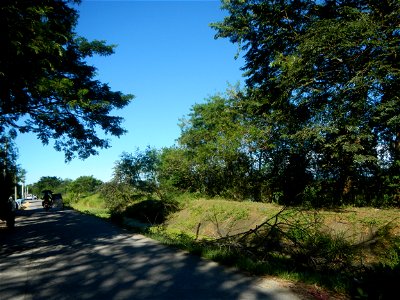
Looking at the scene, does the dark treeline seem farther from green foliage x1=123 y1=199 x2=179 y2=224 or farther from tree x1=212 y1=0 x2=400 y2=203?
green foliage x1=123 y1=199 x2=179 y2=224

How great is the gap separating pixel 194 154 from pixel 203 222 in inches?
282

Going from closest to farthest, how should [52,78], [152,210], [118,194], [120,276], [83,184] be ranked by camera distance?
[120,276]
[52,78]
[152,210]
[118,194]
[83,184]

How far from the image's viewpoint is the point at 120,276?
6008mm

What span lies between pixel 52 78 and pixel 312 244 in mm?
11952

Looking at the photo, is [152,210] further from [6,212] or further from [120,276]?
[120,276]

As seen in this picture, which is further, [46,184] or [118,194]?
[46,184]

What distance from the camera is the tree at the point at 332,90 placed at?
39.7 feet

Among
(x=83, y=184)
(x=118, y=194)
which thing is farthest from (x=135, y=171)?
(x=83, y=184)

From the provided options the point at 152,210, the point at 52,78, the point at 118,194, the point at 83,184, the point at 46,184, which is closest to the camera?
the point at 52,78

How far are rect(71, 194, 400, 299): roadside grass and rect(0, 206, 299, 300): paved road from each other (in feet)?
1.99

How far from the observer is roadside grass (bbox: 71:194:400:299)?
201 inches

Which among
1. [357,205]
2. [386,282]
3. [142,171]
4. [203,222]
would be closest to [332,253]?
[386,282]

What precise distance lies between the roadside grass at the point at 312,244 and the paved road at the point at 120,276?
61cm

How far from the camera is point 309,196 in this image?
15.0 meters
